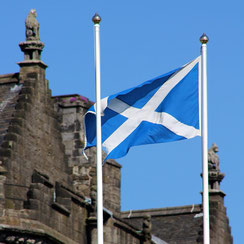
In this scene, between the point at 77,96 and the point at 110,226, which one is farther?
the point at 77,96

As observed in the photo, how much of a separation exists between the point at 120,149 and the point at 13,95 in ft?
46.4

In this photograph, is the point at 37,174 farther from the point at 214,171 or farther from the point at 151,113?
the point at 214,171

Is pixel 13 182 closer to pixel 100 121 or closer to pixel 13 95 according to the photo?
pixel 13 95

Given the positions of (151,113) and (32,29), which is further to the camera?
(32,29)

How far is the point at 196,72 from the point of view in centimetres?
5144

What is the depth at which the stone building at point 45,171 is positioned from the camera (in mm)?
59438

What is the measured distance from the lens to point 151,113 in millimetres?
51688

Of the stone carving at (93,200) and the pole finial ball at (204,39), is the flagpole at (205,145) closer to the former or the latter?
the pole finial ball at (204,39)

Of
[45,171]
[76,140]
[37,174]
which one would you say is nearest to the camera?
[37,174]

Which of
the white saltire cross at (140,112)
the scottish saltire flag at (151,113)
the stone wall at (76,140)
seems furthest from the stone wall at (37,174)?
the white saltire cross at (140,112)

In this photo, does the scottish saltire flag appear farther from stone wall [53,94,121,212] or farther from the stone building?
stone wall [53,94,121,212]

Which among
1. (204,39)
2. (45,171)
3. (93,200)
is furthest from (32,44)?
(204,39)

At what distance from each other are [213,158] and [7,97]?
600 inches

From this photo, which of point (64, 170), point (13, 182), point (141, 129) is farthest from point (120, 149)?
point (64, 170)
